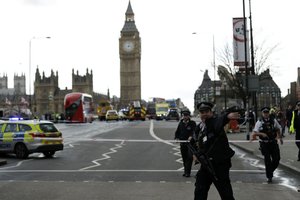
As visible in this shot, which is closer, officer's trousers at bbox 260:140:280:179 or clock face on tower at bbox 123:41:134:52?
officer's trousers at bbox 260:140:280:179

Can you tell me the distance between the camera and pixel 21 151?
18719 mm

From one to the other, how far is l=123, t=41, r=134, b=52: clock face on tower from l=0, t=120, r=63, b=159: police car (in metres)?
159

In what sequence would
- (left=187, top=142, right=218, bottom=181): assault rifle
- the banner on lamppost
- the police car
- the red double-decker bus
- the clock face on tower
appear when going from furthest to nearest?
the clock face on tower
the red double-decker bus
the banner on lamppost
the police car
(left=187, top=142, right=218, bottom=181): assault rifle

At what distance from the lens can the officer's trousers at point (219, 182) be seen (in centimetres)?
685

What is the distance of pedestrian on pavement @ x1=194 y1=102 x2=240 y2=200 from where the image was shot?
6.84 m

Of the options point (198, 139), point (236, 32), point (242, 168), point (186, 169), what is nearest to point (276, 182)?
point (186, 169)

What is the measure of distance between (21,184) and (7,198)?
6.19 ft

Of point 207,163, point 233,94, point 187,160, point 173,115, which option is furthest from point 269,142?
point 173,115

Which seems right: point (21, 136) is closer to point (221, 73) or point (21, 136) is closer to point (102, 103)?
point (221, 73)

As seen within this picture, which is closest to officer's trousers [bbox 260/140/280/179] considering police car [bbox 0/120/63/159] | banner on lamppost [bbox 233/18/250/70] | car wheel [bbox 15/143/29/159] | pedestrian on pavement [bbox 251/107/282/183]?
pedestrian on pavement [bbox 251/107/282/183]

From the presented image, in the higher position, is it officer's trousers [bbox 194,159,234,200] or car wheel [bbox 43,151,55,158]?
officer's trousers [bbox 194,159,234,200]

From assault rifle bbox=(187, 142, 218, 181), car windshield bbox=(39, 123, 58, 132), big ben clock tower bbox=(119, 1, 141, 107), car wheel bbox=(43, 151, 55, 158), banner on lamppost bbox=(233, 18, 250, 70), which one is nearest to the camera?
assault rifle bbox=(187, 142, 218, 181)

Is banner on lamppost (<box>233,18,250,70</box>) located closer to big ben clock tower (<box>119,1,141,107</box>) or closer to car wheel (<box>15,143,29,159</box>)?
car wheel (<box>15,143,29,159</box>)

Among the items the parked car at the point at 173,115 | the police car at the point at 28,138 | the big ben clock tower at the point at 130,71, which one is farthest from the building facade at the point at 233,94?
the big ben clock tower at the point at 130,71
